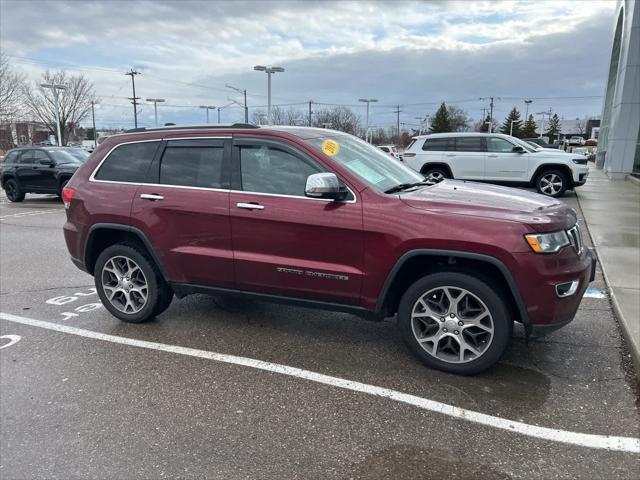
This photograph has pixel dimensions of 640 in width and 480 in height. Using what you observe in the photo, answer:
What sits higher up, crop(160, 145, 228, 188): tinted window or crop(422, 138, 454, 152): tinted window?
crop(422, 138, 454, 152): tinted window

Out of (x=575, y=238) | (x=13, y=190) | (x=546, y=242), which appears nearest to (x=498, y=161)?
(x=575, y=238)

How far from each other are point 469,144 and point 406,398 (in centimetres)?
1218

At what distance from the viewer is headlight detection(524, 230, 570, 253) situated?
3227 mm

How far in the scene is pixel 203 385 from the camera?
356 cm

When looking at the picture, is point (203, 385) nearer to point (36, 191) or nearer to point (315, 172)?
point (315, 172)

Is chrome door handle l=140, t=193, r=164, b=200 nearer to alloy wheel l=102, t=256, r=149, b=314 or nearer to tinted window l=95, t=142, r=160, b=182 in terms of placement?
tinted window l=95, t=142, r=160, b=182

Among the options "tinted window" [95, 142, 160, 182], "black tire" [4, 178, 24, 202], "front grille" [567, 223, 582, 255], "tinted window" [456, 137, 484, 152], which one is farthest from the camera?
"black tire" [4, 178, 24, 202]

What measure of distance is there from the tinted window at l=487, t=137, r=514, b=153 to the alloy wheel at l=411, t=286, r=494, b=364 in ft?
37.9

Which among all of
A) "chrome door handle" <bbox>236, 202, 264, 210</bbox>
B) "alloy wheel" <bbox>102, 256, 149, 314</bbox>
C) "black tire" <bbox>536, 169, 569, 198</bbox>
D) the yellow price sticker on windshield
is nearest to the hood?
the yellow price sticker on windshield

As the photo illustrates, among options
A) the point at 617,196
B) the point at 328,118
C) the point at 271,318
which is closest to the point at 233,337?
the point at 271,318

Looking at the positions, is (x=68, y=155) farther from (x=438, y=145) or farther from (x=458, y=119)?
(x=458, y=119)

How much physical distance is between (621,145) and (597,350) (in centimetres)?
1937

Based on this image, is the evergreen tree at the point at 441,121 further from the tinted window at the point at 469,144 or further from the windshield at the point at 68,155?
the windshield at the point at 68,155

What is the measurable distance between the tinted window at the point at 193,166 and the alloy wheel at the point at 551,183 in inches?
465
